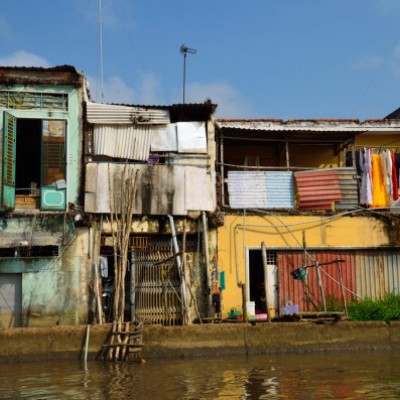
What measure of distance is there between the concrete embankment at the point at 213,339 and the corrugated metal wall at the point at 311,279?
2.09 m

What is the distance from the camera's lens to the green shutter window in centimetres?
1345

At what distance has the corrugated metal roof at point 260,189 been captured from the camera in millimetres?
15016

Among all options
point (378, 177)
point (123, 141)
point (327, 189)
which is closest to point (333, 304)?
point (327, 189)

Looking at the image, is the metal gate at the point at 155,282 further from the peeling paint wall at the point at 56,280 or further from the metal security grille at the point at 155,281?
the peeling paint wall at the point at 56,280

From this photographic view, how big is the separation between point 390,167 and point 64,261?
8.94 meters

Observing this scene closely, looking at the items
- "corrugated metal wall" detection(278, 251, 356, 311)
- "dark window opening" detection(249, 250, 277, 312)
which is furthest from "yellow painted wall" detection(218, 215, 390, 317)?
"dark window opening" detection(249, 250, 277, 312)

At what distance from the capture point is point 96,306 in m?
13.2

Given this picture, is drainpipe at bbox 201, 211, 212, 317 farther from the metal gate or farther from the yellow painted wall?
the metal gate

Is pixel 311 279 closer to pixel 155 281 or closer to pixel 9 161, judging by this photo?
pixel 155 281

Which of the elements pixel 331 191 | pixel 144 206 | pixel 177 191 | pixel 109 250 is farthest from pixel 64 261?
pixel 331 191

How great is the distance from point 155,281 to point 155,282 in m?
0.02

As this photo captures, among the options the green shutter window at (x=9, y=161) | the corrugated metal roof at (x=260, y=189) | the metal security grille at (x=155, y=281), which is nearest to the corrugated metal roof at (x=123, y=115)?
the green shutter window at (x=9, y=161)

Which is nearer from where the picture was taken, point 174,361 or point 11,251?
point 174,361

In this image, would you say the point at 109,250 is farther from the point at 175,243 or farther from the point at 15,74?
the point at 15,74
